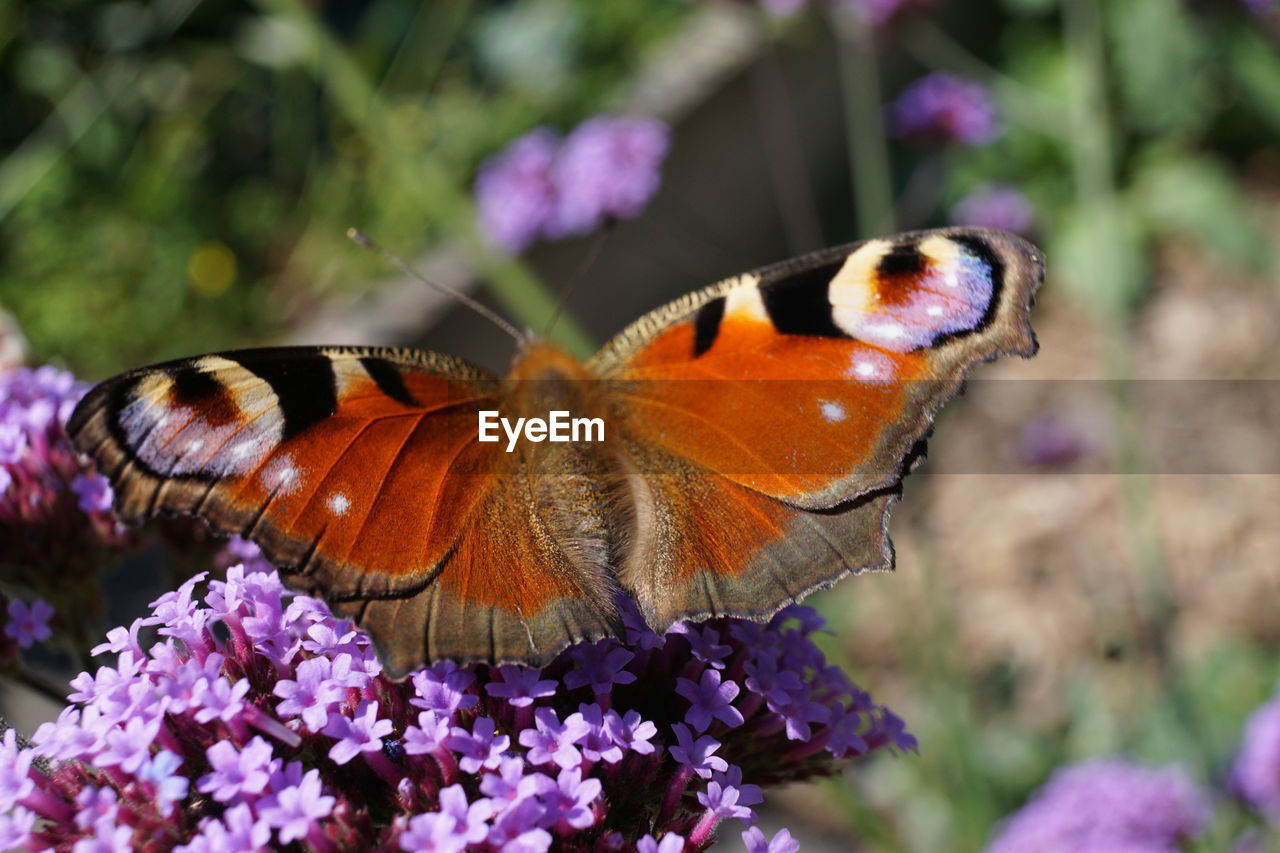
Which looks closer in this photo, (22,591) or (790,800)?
(22,591)

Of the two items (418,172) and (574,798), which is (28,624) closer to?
(574,798)

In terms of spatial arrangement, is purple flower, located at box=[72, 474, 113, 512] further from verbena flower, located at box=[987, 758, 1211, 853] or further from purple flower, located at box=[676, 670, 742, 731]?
verbena flower, located at box=[987, 758, 1211, 853]

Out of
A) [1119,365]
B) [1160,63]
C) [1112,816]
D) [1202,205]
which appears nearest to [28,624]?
[1112,816]

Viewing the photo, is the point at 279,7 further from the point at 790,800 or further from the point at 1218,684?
the point at 1218,684

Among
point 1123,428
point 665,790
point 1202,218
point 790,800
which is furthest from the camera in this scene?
point 1202,218

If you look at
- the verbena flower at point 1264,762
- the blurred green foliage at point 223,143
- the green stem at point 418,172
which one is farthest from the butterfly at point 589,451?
the blurred green foliage at point 223,143

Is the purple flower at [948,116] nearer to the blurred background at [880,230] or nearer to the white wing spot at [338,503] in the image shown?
the blurred background at [880,230]

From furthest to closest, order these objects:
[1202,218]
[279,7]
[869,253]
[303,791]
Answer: [1202,218] < [279,7] < [869,253] < [303,791]

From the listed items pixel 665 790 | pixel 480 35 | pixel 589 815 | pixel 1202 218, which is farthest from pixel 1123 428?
pixel 480 35
